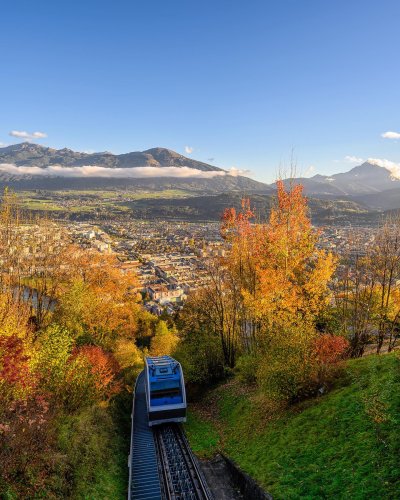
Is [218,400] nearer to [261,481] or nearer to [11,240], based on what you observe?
[261,481]

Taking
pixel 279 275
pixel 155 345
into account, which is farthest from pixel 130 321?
pixel 279 275

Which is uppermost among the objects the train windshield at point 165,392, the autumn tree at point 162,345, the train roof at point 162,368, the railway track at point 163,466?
the train roof at point 162,368

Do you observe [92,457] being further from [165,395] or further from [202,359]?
[202,359]

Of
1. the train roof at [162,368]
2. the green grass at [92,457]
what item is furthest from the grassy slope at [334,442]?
the green grass at [92,457]

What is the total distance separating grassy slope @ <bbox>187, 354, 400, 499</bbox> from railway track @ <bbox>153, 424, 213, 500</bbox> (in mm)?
1363

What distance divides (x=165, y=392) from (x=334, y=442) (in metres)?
11.6

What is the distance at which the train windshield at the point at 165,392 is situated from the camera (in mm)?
21250

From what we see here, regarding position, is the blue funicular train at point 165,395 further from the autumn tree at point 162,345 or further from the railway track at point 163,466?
the autumn tree at point 162,345

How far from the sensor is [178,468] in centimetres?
1630

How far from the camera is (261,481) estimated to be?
522 inches

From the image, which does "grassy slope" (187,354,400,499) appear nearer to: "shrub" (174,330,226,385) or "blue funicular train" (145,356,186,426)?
"blue funicular train" (145,356,186,426)

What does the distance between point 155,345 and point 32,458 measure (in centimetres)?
2707

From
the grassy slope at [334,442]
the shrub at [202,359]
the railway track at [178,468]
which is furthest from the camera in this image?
the shrub at [202,359]

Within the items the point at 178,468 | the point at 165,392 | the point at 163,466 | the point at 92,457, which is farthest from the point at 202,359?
the point at 92,457
